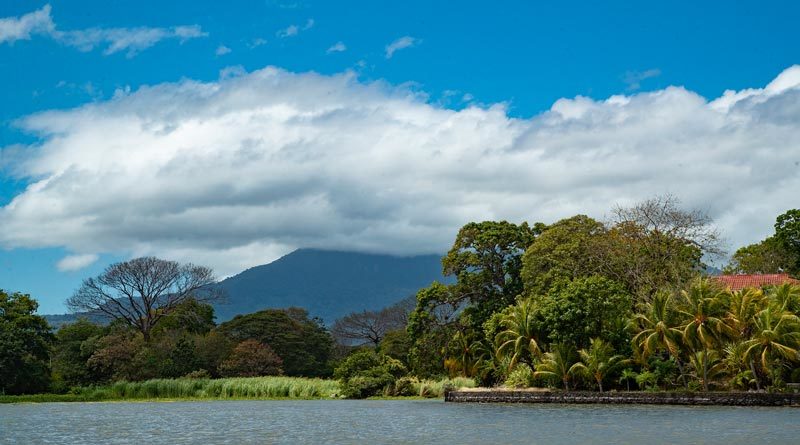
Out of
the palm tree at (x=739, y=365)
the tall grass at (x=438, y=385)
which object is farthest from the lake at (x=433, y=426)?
the tall grass at (x=438, y=385)

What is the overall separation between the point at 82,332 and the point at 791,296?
5681 cm

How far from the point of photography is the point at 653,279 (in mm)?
45500

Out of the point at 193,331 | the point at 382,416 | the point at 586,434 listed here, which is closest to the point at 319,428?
the point at 382,416

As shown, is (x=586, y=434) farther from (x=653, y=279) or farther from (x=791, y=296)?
(x=653, y=279)

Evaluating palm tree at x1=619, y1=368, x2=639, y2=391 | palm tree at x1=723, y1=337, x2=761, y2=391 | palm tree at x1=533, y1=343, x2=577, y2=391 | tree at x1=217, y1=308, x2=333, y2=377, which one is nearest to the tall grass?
palm tree at x1=533, y1=343, x2=577, y2=391

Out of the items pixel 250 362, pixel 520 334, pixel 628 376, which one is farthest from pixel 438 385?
pixel 250 362

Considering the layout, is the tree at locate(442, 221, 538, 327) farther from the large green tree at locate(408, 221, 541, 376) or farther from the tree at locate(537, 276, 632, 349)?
the tree at locate(537, 276, 632, 349)

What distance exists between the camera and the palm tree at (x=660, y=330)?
1455 inches

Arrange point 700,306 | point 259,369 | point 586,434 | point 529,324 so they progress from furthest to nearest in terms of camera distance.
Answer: point 259,369 → point 529,324 → point 700,306 → point 586,434

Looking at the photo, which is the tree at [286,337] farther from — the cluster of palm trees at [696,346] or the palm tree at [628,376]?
the palm tree at [628,376]

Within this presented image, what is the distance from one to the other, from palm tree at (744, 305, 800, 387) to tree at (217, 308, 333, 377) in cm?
4374

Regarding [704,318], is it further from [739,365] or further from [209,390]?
[209,390]

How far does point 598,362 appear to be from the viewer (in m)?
39.8

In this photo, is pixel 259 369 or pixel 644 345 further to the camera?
pixel 259 369
